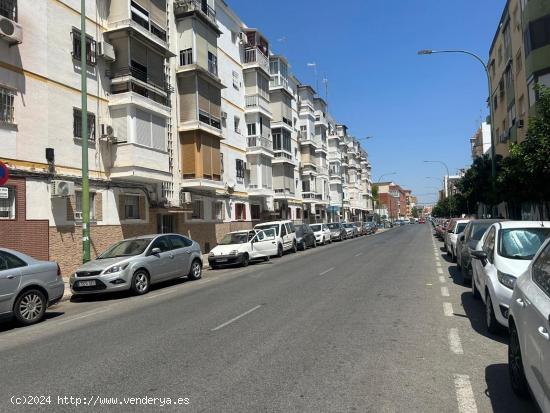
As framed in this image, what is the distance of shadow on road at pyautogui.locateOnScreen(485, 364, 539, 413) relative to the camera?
4148 mm

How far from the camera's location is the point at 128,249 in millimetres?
13664

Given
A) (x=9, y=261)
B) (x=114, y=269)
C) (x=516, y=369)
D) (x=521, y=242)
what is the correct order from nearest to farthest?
(x=516, y=369) < (x=521, y=242) < (x=9, y=261) < (x=114, y=269)

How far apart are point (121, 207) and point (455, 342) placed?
1659cm

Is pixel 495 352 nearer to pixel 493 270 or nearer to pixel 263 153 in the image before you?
pixel 493 270

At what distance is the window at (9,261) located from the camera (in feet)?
29.1

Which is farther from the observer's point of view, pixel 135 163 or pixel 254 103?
pixel 254 103

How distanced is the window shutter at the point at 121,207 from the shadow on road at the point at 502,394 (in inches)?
683

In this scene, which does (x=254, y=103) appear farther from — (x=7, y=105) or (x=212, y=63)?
(x=7, y=105)

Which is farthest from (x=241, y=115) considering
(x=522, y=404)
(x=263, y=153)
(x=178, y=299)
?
(x=522, y=404)

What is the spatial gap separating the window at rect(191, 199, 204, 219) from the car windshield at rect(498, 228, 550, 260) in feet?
66.7

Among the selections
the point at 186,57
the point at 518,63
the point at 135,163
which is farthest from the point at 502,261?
the point at 518,63

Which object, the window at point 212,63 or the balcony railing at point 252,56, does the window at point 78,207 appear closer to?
the window at point 212,63

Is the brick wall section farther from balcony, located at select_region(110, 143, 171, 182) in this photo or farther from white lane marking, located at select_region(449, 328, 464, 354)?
white lane marking, located at select_region(449, 328, 464, 354)

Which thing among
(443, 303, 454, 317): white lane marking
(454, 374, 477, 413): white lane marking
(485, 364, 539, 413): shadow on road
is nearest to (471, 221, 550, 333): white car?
(443, 303, 454, 317): white lane marking
